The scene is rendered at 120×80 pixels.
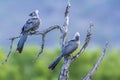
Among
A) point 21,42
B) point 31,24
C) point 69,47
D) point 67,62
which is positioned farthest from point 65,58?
point 31,24

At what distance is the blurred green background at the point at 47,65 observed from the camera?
38.4 meters

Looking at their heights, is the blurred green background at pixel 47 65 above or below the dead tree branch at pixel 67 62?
below

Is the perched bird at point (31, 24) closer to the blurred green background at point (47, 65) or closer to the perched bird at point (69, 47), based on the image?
the perched bird at point (69, 47)

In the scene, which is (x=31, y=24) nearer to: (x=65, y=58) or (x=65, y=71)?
(x=65, y=58)

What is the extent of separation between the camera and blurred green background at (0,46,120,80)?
3841 cm

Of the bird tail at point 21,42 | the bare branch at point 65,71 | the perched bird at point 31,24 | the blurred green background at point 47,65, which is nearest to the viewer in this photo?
the bare branch at point 65,71

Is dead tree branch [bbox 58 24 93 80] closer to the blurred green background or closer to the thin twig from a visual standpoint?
the thin twig

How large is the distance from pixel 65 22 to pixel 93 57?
2511cm

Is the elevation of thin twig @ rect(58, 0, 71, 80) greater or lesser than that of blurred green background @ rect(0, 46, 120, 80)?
greater

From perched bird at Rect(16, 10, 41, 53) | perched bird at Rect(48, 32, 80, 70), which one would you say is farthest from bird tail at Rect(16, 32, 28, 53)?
perched bird at Rect(48, 32, 80, 70)

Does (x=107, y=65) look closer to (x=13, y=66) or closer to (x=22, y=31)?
(x=13, y=66)

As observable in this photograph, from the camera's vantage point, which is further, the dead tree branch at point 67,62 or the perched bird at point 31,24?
the perched bird at point 31,24

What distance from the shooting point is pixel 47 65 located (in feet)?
129

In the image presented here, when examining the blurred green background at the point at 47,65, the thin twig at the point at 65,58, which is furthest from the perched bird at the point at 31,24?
the blurred green background at the point at 47,65
